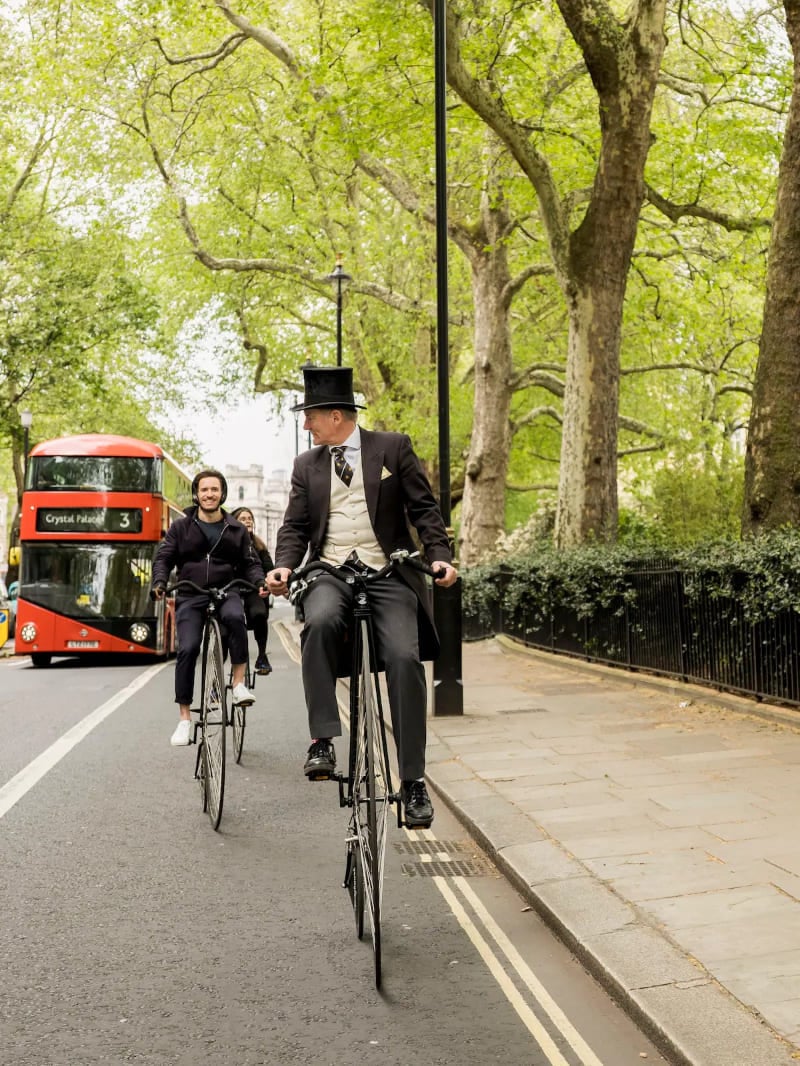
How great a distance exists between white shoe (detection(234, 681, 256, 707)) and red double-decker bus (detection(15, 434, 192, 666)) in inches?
594

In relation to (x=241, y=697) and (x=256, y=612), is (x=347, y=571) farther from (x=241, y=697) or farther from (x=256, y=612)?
(x=256, y=612)

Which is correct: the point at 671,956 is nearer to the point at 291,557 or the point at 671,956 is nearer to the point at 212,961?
the point at 212,961

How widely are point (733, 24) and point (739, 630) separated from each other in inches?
569

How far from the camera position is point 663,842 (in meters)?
6.05

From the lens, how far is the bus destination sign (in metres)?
22.9

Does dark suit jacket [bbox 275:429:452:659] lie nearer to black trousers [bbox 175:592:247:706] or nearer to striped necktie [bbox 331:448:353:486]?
striped necktie [bbox 331:448:353:486]

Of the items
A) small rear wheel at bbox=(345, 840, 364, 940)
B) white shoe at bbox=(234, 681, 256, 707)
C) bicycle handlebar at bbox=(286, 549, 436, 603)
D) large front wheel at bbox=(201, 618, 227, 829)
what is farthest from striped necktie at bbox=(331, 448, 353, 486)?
white shoe at bbox=(234, 681, 256, 707)

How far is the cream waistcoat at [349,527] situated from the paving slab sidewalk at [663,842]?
1511mm

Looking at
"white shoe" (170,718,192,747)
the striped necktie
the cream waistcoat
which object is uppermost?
the striped necktie

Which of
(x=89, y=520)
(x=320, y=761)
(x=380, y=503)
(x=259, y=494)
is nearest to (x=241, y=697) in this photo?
(x=380, y=503)

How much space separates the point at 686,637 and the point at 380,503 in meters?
7.88

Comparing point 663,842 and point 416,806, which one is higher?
point 416,806

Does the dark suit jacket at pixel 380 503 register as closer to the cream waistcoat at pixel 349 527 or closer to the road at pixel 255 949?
the cream waistcoat at pixel 349 527

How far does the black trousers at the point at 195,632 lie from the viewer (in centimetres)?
776
